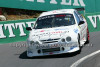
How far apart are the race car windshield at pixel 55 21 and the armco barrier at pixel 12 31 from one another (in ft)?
17.1

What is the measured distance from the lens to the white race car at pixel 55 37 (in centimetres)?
1106

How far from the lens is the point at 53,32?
37.5 ft

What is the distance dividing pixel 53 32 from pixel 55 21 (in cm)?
114

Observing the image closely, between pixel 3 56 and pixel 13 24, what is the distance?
522cm

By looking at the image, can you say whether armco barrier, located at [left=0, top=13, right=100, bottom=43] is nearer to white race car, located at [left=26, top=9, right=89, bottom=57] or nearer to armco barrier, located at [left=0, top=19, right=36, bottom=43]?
armco barrier, located at [left=0, top=19, right=36, bottom=43]

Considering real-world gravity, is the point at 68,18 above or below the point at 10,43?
above

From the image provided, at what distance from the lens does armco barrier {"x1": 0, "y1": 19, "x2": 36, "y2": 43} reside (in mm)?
17672

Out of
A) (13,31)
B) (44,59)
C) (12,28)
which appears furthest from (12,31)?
(44,59)

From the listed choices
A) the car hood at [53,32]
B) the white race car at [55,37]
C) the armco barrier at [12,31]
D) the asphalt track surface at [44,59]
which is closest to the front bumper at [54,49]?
the white race car at [55,37]

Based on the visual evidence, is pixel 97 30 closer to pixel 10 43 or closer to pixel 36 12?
pixel 10 43

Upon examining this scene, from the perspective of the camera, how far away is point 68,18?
41.5 ft

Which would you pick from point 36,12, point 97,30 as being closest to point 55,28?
point 97,30

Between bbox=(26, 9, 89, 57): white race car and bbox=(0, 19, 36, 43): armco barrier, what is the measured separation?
17.5 ft

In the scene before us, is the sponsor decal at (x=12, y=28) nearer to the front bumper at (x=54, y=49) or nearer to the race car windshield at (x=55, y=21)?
the race car windshield at (x=55, y=21)
